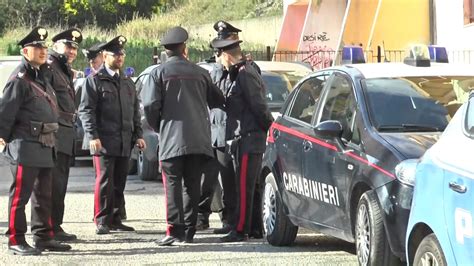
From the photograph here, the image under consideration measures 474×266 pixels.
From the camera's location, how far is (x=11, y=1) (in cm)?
6253

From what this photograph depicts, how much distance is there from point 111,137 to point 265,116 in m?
1.63

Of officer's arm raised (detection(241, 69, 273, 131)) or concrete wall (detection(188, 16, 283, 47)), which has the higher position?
officer's arm raised (detection(241, 69, 273, 131))

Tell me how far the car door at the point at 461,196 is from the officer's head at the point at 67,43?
17.5 feet

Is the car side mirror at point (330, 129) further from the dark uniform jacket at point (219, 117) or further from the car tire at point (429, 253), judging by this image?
the car tire at point (429, 253)

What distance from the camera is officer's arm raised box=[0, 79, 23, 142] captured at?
909 centimetres

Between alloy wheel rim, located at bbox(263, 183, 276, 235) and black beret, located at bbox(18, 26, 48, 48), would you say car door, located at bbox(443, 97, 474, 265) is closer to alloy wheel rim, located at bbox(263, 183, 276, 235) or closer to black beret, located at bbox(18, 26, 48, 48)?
alloy wheel rim, located at bbox(263, 183, 276, 235)

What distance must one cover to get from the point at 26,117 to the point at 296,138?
2.27 metres

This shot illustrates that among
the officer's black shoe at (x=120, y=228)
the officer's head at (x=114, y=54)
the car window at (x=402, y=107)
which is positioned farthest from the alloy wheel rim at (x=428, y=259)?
the officer's head at (x=114, y=54)

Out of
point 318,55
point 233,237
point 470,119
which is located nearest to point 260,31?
point 318,55

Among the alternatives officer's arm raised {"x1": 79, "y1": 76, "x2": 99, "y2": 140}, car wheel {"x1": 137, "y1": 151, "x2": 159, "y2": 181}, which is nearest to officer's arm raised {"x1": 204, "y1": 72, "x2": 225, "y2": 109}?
officer's arm raised {"x1": 79, "y1": 76, "x2": 99, "y2": 140}

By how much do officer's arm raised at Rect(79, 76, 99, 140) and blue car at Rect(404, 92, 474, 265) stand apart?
4.69m

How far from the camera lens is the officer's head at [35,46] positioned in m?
9.42

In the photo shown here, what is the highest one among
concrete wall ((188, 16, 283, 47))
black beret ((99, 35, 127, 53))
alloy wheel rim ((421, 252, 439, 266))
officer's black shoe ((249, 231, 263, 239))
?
black beret ((99, 35, 127, 53))

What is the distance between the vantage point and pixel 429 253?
6.10m
